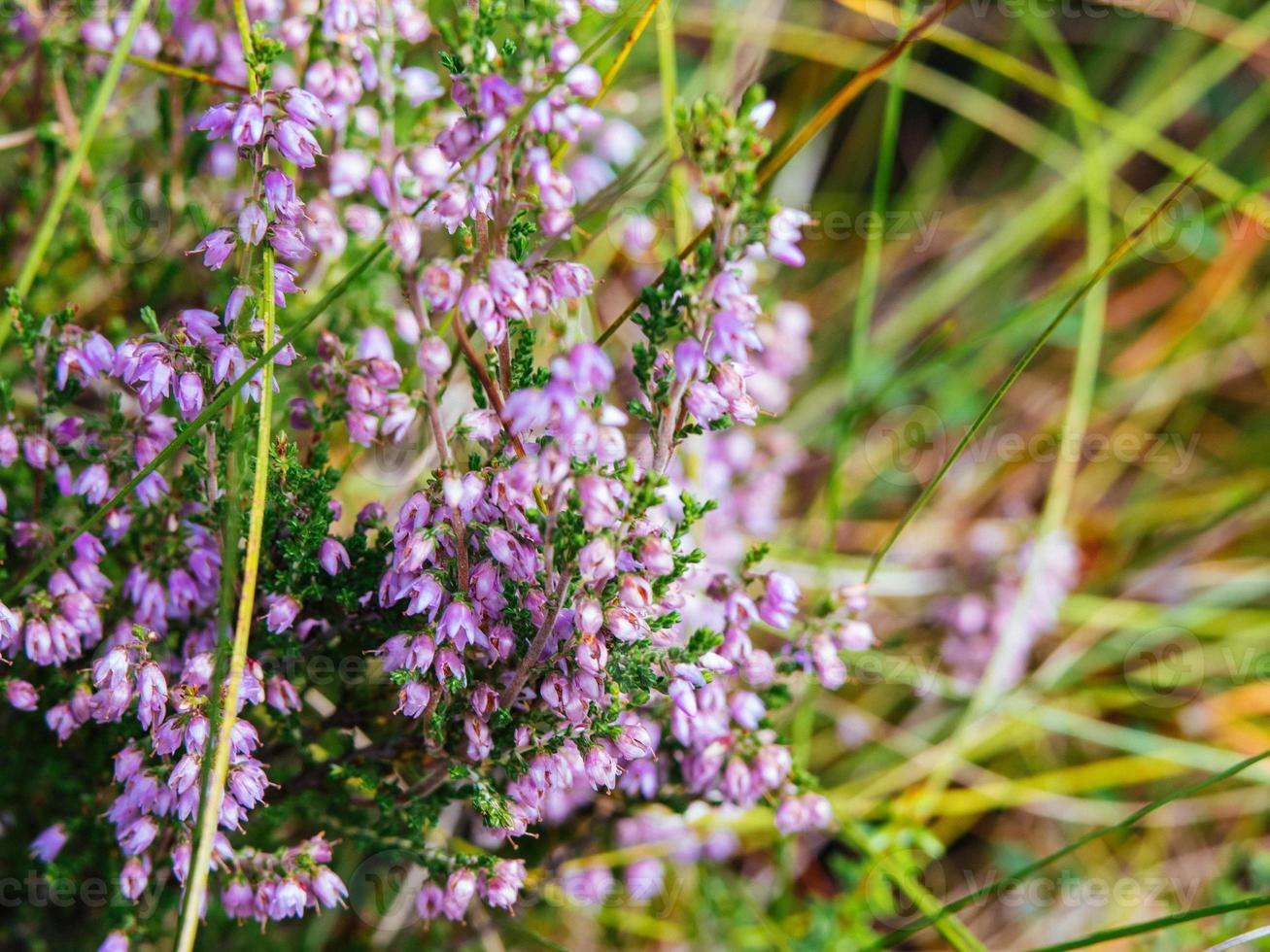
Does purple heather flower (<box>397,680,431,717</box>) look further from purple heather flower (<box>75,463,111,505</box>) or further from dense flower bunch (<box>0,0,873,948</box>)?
purple heather flower (<box>75,463,111,505</box>)

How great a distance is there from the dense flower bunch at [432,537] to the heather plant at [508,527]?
0.01 m

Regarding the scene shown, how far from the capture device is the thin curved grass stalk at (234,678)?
5.62 feet

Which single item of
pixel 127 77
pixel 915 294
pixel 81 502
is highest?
pixel 915 294

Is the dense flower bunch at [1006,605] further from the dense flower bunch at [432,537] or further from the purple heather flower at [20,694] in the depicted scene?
the purple heather flower at [20,694]

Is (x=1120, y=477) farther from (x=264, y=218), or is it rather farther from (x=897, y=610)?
(x=264, y=218)

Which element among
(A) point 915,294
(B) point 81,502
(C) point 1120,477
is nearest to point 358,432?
(B) point 81,502

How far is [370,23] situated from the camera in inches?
92.0

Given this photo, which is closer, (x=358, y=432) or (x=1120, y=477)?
(x=358, y=432)

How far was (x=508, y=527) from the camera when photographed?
184 centimetres

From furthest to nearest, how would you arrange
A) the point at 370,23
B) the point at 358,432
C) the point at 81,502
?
the point at 370,23 < the point at 81,502 < the point at 358,432

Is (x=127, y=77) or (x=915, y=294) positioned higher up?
(x=915, y=294)

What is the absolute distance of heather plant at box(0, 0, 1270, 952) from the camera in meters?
1.73

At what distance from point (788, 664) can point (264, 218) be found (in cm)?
140

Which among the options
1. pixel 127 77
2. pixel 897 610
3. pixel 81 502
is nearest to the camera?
pixel 81 502
